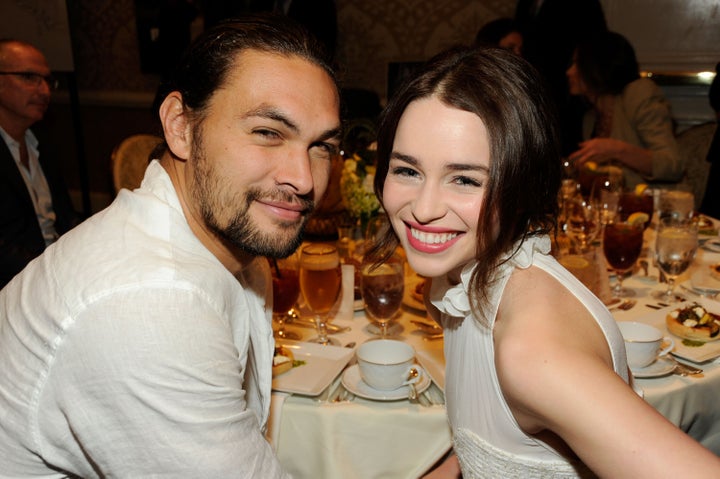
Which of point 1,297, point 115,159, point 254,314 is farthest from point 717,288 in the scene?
point 115,159

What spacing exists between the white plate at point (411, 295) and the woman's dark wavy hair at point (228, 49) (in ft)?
3.06

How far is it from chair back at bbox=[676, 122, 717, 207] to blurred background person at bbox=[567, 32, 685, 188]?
0.18m

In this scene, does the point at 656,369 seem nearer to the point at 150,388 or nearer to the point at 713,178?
the point at 150,388

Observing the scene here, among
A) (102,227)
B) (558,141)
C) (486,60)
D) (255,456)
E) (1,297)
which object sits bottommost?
(255,456)

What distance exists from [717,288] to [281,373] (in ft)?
5.65

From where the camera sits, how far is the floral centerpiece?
2457 mm

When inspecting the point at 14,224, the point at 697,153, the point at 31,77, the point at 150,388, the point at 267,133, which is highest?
the point at 267,133

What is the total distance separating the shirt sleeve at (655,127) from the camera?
161 inches

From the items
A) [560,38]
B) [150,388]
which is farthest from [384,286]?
[560,38]

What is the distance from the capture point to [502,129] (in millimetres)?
1134

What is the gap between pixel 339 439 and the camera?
149 cm

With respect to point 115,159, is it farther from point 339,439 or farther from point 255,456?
point 255,456

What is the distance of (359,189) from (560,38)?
129 inches

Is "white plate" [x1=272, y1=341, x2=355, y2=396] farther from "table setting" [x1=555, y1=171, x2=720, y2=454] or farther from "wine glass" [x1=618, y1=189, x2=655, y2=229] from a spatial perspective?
"wine glass" [x1=618, y1=189, x2=655, y2=229]
